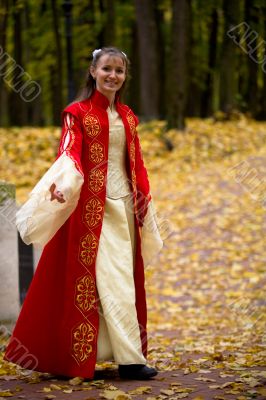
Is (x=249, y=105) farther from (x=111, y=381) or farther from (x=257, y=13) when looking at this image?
(x=111, y=381)

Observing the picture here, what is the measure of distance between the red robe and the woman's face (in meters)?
0.06

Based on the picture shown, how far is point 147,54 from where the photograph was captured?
1917 cm

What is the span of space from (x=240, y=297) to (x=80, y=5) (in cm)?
1519

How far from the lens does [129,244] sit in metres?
4.84

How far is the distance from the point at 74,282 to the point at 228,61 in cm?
1682

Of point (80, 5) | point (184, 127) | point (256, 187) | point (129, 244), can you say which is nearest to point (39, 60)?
point (80, 5)

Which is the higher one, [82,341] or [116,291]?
[116,291]

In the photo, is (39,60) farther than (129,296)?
Yes

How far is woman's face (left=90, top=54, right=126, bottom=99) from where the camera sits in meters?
4.80

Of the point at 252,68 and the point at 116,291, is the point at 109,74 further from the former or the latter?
the point at 252,68

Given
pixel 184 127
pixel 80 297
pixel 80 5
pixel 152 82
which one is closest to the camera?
pixel 80 297

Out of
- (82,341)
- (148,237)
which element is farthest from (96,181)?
(82,341)

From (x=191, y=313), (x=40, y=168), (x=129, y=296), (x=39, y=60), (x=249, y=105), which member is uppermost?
(x=39, y=60)

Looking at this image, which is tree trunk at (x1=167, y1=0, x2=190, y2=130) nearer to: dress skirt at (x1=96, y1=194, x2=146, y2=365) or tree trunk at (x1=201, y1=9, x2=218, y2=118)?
tree trunk at (x1=201, y1=9, x2=218, y2=118)
